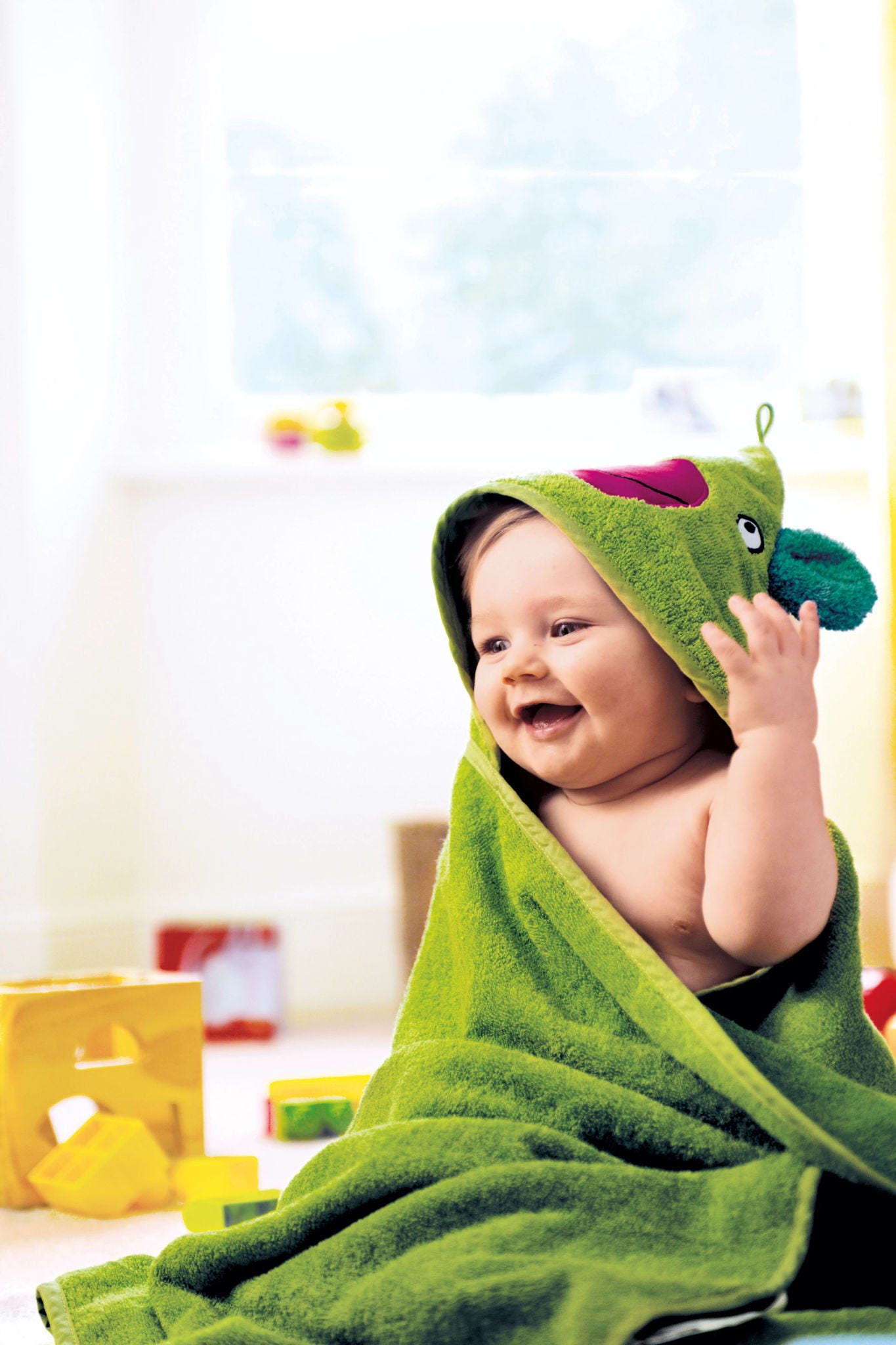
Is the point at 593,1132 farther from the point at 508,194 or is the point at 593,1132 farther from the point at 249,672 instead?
the point at 508,194

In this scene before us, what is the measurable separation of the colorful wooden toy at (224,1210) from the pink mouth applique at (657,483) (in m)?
0.52

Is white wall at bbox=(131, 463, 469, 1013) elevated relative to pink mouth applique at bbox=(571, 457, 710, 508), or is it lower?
lower

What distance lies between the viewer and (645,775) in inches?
32.4

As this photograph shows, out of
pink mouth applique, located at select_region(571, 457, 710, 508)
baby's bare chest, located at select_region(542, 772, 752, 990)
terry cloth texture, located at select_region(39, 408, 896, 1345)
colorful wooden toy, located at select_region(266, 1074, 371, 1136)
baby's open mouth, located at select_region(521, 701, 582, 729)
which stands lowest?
colorful wooden toy, located at select_region(266, 1074, 371, 1136)

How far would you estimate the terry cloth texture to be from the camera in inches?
24.4

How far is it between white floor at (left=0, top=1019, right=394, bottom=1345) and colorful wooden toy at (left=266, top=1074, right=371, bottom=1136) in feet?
0.11

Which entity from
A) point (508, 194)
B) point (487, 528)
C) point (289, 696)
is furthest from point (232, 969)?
point (508, 194)

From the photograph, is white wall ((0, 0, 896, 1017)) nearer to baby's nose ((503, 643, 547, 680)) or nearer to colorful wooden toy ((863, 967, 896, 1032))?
colorful wooden toy ((863, 967, 896, 1032))

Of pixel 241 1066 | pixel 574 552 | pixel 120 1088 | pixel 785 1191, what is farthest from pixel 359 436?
pixel 785 1191

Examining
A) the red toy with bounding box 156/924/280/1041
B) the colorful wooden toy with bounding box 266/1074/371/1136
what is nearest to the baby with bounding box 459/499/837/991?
the colorful wooden toy with bounding box 266/1074/371/1136

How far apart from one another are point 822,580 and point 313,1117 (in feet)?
2.36

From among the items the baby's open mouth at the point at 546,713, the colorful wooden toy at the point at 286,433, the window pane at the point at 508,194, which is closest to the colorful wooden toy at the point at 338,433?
the colorful wooden toy at the point at 286,433

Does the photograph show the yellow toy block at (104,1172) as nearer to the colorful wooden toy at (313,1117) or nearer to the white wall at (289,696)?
the colorful wooden toy at (313,1117)

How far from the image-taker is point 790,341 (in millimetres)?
2283
